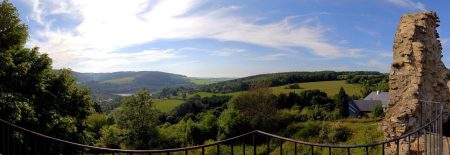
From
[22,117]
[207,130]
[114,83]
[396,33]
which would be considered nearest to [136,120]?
[207,130]

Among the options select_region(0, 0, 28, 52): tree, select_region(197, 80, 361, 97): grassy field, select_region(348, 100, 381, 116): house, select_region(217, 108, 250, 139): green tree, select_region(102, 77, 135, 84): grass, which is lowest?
select_region(217, 108, 250, 139): green tree

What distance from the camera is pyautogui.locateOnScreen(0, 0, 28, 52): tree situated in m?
15.2

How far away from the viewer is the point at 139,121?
116ft

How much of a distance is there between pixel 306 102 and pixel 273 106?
10.8 m

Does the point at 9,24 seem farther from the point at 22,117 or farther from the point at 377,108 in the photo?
the point at 377,108

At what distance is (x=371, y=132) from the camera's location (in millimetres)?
29188

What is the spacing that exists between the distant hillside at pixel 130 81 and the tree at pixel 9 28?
13089cm

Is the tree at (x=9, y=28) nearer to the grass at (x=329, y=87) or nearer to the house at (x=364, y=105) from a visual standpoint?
the house at (x=364, y=105)

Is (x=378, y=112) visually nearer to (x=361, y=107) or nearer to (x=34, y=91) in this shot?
(x=361, y=107)

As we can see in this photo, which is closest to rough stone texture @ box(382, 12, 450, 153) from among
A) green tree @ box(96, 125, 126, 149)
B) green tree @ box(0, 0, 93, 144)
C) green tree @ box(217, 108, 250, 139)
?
green tree @ box(0, 0, 93, 144)

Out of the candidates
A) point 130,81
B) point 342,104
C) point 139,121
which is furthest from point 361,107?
point 130,81

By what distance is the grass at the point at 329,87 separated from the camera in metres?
62.2

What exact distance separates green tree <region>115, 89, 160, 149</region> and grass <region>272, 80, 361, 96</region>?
95.6ft

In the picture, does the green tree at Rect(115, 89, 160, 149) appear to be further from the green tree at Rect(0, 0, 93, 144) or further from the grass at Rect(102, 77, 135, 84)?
the grass at Rect(102, 77, 135, 84)
